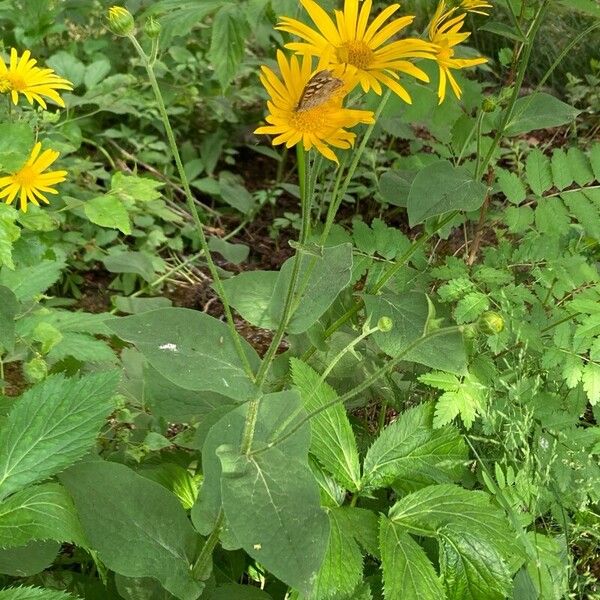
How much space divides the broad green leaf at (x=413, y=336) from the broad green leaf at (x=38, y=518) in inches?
24.7

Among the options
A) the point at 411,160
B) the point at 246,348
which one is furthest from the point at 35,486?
the point at 411,160

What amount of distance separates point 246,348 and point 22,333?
560 mm

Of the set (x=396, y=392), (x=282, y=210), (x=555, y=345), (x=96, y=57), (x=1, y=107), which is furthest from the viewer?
(x=282, y=210)

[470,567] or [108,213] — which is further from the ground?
[108,213]

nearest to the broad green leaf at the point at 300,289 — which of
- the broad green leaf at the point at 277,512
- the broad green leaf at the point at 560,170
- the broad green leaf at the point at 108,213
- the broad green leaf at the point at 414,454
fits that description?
the broad green leaf at the point at 277,512

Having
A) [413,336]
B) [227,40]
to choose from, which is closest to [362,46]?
[413,336]

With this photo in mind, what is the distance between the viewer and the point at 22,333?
158 cm

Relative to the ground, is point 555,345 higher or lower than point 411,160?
lower

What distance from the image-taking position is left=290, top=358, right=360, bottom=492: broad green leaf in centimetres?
137

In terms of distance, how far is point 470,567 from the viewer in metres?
1.26

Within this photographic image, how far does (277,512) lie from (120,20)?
2.35 ft

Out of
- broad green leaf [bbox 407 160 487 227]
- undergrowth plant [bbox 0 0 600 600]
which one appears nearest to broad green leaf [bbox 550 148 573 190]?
undergrowth plant [bbox 0 0 600 600]

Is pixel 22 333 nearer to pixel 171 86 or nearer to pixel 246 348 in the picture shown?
pixel 246 348

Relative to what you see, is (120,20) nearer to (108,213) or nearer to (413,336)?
(413,336)
